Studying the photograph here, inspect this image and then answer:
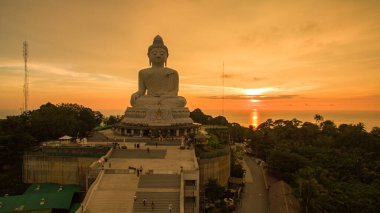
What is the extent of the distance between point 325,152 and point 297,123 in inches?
914

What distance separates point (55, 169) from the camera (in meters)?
23.7

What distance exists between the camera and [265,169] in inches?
1350

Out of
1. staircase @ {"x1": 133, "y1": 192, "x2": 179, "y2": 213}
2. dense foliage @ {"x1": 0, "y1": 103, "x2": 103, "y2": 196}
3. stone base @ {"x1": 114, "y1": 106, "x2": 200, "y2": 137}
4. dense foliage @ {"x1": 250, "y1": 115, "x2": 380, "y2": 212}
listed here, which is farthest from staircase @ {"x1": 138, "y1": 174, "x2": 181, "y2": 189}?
stone base @ {"x1": 114, "y1": 106, "x2": 200, "y2": 137}

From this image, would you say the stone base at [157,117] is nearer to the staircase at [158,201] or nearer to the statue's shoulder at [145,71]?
the statue's shoulder at [145,71]

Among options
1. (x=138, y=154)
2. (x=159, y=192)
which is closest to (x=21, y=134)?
Answer: (x=138, y=154)

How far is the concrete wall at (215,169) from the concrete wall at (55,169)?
798 centimetres

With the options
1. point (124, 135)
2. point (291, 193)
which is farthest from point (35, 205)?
point (291, 193)

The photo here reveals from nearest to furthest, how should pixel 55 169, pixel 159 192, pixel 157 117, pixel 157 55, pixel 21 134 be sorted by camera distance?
pixel 159 192, pixel 55 169, pixel 21 134, pixel 157 117, pixel 157 55

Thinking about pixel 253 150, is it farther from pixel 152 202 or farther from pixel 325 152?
pixel 152 202

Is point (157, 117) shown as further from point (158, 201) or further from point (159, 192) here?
point (158, 201)

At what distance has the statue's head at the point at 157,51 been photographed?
113ft

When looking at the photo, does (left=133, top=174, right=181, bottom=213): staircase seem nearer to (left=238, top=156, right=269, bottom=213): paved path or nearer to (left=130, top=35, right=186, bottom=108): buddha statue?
(left=238, top=156, right=269, bottom=213): paved path

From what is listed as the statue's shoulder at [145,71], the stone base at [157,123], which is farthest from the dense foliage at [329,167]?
the statue's shoulder at [145,71]

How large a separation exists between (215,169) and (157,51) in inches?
A: 602
